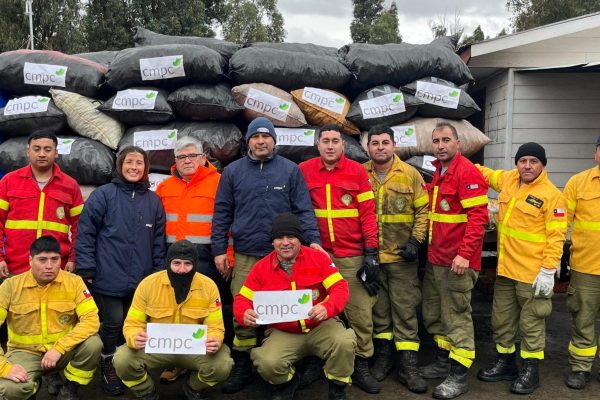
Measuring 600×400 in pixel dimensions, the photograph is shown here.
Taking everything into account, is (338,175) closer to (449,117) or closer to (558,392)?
(449,117)

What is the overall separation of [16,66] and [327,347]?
3630mm

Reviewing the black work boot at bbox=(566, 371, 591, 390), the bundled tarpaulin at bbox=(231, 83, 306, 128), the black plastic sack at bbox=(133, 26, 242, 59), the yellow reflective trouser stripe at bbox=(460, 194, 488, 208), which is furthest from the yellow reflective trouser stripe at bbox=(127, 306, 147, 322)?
the black work boot at bbox=(566, 371, 591, 390)

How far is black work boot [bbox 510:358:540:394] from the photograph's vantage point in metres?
4.09

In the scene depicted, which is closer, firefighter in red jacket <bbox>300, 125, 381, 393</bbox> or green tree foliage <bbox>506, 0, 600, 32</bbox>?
firefighter in red jacket <bbox>300, 125, 381, 393</bbox>

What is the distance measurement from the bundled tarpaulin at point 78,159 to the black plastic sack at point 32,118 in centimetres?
13

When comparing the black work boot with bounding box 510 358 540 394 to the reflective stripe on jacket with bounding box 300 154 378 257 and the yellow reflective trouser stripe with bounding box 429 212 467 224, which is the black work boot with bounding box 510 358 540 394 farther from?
the reflective stripe on jacket with bounding box 300 154 378 257

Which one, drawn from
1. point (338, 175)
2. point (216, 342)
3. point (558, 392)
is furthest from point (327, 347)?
point (558, 392)

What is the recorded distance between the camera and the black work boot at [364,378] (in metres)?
4.07

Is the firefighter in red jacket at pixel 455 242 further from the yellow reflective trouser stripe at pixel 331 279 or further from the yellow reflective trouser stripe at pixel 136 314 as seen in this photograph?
the yellow reflective trouser stripe at pixel 136 314

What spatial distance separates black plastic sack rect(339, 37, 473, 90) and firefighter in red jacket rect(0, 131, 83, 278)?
2.64 m

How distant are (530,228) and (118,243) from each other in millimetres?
3036

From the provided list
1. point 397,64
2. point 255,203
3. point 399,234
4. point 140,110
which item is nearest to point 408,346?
point 399,234

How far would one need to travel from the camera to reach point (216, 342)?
3.60 metres

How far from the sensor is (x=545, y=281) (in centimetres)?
393
